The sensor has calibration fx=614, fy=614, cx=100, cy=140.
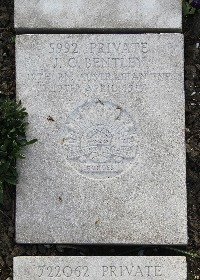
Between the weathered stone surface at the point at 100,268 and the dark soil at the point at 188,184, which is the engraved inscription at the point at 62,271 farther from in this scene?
the dark soil at the point at 188,184

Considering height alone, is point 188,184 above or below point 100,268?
above

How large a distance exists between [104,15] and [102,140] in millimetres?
841

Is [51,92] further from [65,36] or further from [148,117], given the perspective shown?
[148,117]

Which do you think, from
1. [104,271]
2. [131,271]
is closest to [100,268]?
[104,271]

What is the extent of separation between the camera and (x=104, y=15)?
412 centimetres

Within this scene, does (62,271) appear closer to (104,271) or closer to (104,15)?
(104,271)

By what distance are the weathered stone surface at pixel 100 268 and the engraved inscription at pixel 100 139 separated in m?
0.57

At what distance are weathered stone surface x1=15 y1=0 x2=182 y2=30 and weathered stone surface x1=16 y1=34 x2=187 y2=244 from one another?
0.08 metres

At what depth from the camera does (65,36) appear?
4.11 meters

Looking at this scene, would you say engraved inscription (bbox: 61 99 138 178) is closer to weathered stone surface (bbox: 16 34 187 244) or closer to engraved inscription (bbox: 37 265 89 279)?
weathered stone surface (bbox: 16 34 187 244)

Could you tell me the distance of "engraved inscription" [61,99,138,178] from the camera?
159 inches

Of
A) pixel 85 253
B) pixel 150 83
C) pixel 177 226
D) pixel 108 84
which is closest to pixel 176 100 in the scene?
pixel 150 83

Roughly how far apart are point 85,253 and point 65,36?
1.46 m

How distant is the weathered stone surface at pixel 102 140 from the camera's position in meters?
4.02
